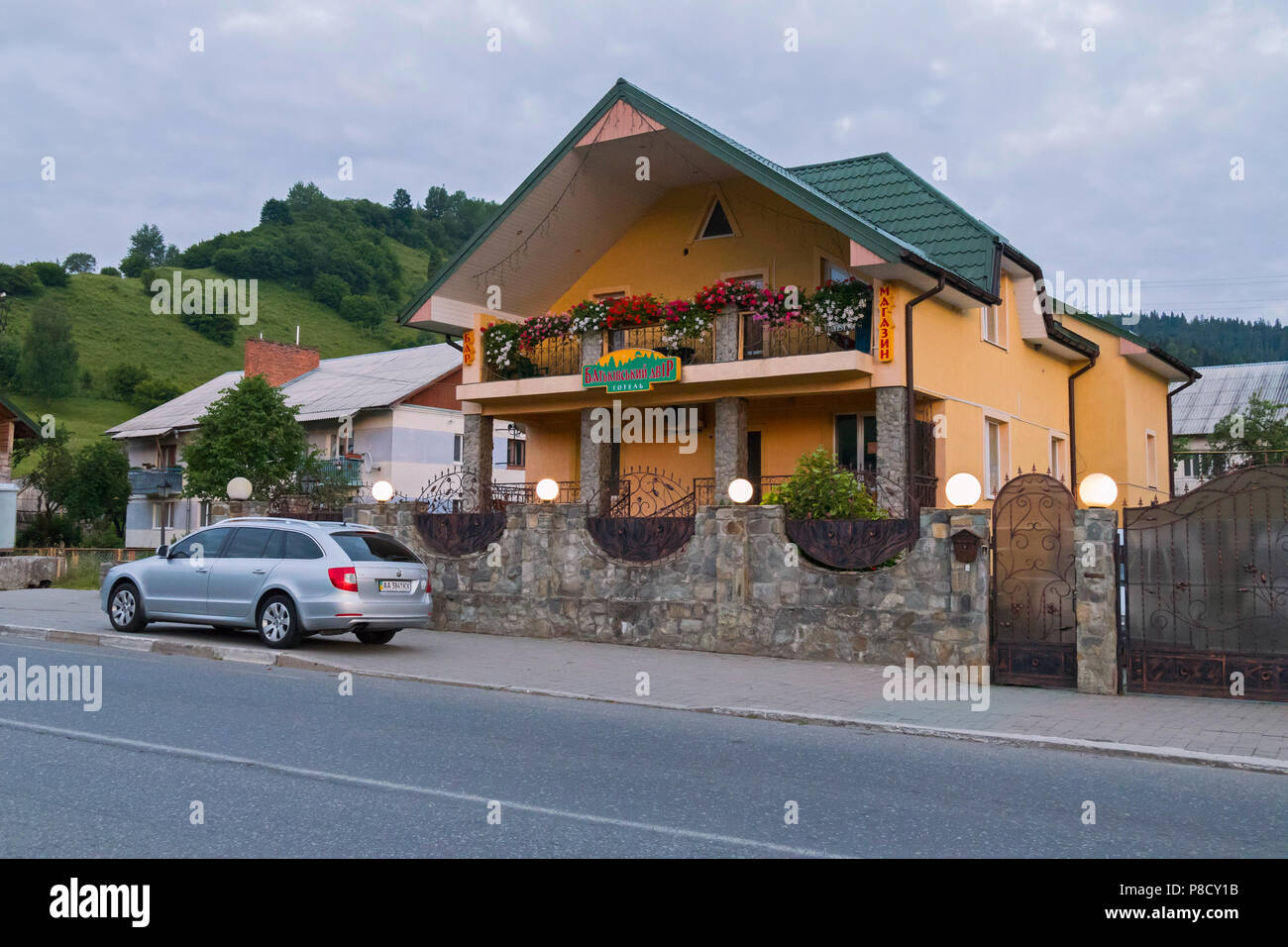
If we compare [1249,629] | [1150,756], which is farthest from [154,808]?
[1249,629]

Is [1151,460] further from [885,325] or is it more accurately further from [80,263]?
[80,263]

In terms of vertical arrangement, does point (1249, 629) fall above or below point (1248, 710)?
above

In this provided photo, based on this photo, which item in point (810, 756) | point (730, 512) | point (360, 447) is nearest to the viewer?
point (810, 756)

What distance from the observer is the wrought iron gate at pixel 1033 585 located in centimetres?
1193

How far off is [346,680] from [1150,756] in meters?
7.61

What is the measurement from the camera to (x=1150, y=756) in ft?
27.9

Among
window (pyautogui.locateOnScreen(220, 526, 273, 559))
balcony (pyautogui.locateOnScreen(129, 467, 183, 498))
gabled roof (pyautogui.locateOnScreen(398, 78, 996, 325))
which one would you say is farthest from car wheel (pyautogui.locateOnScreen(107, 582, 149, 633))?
balcony (pyautogui.locateOnScreen(129, 467, 183, 498))

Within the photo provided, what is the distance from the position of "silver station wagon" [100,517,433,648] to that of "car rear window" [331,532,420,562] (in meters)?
0.01

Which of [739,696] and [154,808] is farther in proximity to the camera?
[739,696]

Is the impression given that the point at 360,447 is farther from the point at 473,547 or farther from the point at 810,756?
the point at 810,756

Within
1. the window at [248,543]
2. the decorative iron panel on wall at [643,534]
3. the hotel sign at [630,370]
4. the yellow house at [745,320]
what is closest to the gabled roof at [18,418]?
the yellow house at [745,320]

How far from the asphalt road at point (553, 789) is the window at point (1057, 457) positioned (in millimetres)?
18140

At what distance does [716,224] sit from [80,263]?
108m

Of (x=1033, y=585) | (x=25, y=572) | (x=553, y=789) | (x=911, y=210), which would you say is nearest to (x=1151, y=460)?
(x=911, y=210)
